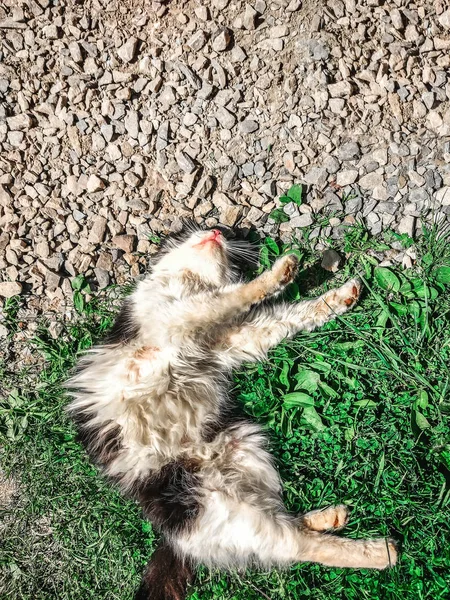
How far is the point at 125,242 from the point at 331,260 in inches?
48.8

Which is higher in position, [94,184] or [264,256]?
[94,184]

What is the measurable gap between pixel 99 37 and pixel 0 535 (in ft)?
10.1

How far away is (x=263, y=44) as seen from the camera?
312cm

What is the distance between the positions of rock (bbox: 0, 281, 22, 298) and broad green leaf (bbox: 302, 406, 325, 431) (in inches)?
73.0

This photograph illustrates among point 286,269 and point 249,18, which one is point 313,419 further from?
point 249,18

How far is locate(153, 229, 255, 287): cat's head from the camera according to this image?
9.52 ft

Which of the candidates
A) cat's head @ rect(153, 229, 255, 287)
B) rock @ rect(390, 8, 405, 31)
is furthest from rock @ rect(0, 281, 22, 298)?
rock @ rect(390, 8, 405, 31)

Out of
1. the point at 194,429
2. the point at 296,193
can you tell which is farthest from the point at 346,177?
the point at 194,429

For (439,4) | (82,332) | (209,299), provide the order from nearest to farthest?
(209,299), (439,4), (82,332)

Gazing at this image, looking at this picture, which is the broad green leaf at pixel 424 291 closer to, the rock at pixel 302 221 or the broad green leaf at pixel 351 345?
the broad green leaf at pixel 351 345

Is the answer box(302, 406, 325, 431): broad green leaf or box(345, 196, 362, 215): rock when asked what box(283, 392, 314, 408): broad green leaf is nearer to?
box(302, 406, 325, 431): broad green leaf

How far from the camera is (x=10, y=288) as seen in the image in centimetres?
322

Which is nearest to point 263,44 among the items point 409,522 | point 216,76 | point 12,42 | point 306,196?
point 216,76

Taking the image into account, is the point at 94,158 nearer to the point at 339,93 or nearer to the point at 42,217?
the point at 42,217
